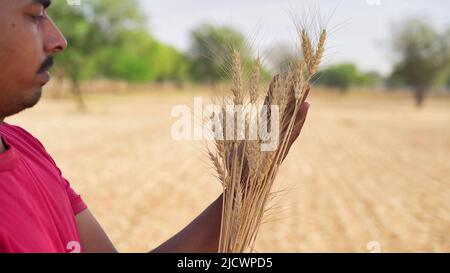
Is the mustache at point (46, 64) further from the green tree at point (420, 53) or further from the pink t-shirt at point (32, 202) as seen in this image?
the green tree at point (420, 53)

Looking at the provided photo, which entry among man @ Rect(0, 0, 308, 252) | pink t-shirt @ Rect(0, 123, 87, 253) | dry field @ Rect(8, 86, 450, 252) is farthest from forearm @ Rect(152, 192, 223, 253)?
dry field @ Rect(8, 86, 450, 252)

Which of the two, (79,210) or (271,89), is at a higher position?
(271,89)

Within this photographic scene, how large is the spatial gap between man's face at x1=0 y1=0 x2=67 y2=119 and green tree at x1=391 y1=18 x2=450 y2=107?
2115 inches

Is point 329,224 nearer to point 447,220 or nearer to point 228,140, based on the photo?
point 447,220

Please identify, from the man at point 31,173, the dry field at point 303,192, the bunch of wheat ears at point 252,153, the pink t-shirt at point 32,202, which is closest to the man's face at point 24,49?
the man at point 31,173

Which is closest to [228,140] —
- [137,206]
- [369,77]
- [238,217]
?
[238,217]

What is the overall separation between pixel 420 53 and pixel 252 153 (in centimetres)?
5491

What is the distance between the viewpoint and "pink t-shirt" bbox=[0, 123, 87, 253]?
1145mm

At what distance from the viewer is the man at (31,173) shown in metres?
1.13

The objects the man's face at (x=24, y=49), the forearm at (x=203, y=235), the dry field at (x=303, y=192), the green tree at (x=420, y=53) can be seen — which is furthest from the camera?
the green tree at (x=420, y=53)

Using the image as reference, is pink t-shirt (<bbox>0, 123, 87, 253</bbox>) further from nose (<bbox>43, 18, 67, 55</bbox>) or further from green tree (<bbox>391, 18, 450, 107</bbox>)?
green tree (<bbox>391, 18, 450, 107</bbox>)

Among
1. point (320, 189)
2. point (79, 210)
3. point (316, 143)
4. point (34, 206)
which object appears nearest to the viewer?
point (34, 206)

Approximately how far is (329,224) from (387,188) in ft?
9.88

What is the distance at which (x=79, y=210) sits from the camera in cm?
156
